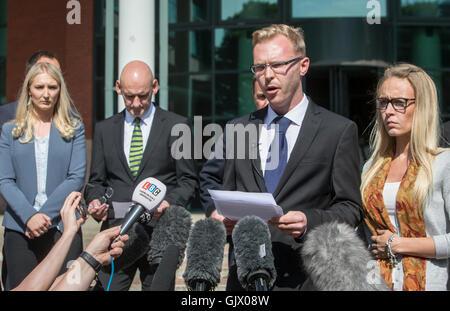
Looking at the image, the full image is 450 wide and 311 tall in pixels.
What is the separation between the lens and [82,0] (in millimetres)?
12445

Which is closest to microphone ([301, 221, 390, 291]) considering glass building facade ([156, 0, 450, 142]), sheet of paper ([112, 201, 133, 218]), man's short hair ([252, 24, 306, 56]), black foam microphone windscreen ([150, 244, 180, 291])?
black foam microphone windscreen ([150, 244, 180, 291])

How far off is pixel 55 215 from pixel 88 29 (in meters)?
9.58

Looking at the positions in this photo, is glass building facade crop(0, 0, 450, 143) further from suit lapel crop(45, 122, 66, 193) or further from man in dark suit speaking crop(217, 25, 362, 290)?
man in dark suit speaking crop(217, 25, 362, 290)

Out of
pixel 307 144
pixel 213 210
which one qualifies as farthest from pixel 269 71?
pixel 213 210

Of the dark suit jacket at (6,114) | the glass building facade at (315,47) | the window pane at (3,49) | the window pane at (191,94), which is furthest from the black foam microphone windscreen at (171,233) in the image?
the window pane at (3,49)

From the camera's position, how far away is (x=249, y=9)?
1123cm

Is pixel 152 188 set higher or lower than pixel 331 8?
lower

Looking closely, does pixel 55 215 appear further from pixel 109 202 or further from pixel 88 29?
pixel 88 29

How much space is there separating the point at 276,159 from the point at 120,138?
1.52 meters

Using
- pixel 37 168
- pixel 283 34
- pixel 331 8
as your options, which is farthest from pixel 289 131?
pixel 331 8

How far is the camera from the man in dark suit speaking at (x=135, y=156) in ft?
11.4

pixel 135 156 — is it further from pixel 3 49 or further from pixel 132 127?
pixel 3 49

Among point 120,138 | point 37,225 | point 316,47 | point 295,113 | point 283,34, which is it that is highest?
point 316,47

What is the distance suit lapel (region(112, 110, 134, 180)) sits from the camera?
3562 mm
